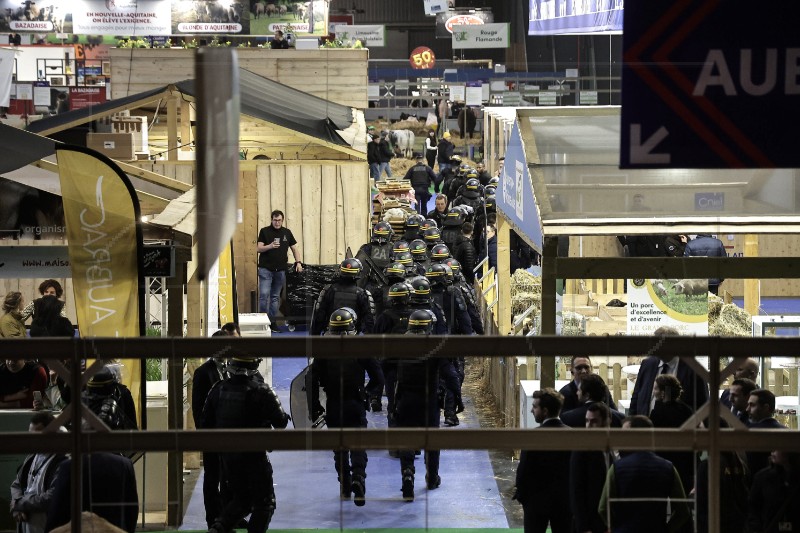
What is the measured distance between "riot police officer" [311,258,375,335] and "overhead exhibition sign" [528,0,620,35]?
479 cm

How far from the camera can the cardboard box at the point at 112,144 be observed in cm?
1877

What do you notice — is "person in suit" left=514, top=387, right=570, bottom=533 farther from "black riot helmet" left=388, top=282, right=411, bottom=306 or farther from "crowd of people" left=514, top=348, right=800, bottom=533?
"black riot helmet" left=388, top=282, right=411, bottom=306

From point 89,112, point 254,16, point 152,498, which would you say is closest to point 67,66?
point 254,16

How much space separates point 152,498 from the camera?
8969mm

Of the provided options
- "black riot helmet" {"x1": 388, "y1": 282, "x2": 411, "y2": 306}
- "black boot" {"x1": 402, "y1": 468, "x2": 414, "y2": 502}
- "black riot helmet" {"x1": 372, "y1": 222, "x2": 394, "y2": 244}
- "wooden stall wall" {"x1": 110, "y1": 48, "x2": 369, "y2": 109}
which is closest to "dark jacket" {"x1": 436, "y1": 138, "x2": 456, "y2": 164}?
"wooden stall wall" {"x1": 110, "y1": 48, "x2": 369, "y2": 109}

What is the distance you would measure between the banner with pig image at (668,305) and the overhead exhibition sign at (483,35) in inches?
1331

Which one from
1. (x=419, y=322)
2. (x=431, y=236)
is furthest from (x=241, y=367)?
(x=431, y=236)

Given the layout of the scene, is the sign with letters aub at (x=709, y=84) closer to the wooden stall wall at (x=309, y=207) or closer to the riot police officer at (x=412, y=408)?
the riot police officer at (x=412, y=408)

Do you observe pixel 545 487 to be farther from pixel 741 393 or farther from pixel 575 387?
pixel 575 387

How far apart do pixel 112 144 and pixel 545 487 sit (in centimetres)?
1381

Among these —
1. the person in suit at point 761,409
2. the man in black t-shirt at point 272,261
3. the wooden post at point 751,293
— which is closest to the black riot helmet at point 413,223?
the man in black t-shirt at point 272,261

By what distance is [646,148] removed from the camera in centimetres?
446

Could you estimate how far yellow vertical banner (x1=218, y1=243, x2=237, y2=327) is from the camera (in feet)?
37.8

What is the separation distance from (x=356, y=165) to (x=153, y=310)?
423 cm
